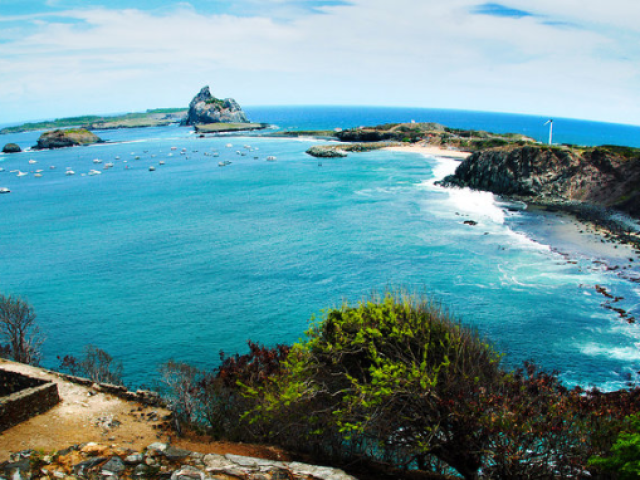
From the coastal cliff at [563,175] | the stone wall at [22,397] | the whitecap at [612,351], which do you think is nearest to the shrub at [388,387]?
the stone wall at [22,397]

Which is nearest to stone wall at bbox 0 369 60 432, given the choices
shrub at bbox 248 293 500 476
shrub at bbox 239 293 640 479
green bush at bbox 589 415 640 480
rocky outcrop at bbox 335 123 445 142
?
shrub at bbox 239 293 640 479

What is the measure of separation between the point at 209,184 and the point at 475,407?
95760 mm

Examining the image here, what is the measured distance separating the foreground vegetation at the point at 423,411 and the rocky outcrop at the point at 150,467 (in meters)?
2.14

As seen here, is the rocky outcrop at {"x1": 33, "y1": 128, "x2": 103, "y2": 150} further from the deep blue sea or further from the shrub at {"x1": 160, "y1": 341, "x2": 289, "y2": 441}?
the shrub at {"x1": 160, "y1": 341, "x2": 289, "y2": 441}

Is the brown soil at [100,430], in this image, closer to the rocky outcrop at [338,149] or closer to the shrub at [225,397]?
the shrub at [225,397]

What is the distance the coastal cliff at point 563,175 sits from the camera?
68.8 m

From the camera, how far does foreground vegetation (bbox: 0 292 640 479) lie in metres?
13.2

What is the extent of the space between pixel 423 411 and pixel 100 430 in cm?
1361

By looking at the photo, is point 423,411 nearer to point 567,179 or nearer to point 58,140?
point 567,179

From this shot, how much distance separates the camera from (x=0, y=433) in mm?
17578

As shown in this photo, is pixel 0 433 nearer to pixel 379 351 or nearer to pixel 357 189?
pixel 379 351

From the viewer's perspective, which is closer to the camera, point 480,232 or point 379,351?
point 379,351

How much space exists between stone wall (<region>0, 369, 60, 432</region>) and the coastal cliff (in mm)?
72436

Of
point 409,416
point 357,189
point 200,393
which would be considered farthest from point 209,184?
point 409,416
